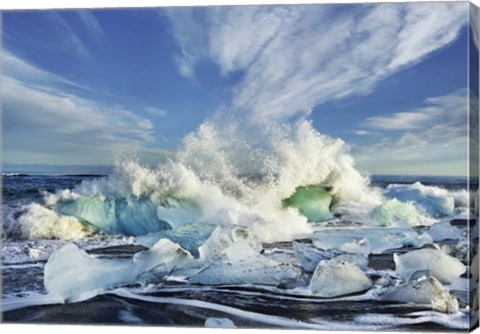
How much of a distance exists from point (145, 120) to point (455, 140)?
216cm

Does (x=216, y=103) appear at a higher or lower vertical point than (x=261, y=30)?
lower

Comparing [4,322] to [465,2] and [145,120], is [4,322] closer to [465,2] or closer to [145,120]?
[145,120]

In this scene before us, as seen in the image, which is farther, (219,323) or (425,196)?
(219,323)

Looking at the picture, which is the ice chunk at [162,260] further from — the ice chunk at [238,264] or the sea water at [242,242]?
the ice chunk at [238,264]

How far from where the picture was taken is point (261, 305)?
21.9 feet

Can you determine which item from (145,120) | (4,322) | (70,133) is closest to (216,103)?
(145,120)

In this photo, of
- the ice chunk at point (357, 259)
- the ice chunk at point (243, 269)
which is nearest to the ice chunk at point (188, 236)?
the ice chunk at point (243, 269)

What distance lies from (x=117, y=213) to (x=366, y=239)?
1778 mm

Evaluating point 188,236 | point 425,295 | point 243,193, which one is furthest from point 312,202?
point 425,295

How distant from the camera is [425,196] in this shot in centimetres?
659

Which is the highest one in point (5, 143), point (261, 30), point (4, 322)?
point (261, 30)

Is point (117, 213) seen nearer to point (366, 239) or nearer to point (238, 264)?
point (238, 264)

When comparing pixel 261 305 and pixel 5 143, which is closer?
pixel 261 305

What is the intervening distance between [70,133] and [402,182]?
2400 millimetres
